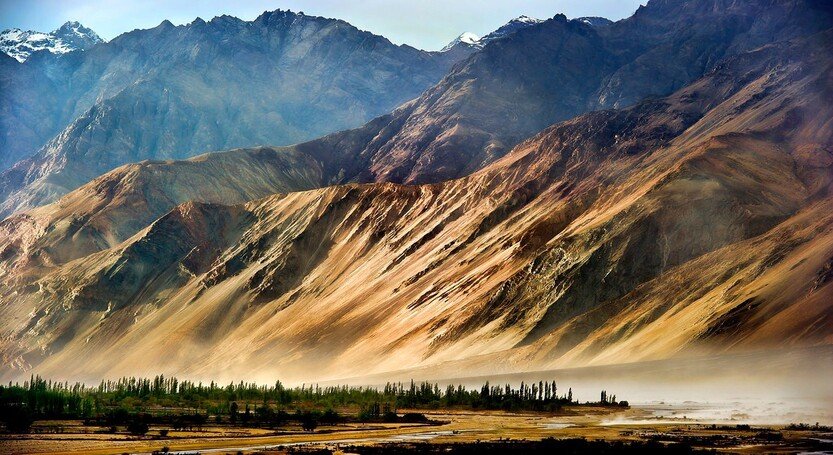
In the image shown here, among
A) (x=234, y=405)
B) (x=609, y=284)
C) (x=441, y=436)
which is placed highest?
(x=609, y=284)

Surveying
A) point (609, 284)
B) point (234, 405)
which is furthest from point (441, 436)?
point (609, 284)

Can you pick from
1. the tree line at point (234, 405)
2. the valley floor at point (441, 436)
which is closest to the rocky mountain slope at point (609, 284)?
the tree line at point (234, 405)

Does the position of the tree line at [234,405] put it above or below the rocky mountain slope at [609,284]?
below

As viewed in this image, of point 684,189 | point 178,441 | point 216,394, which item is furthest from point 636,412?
point 684,189

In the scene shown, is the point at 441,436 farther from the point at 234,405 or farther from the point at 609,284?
the point at 609,284

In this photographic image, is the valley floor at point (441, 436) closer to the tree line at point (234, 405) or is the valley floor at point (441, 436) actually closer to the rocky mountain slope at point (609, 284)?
the tree line at point (234, 405)

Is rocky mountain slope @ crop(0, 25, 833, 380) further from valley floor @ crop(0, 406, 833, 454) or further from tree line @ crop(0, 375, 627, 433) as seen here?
valley floor @ crop(0, 406, 833, 454)

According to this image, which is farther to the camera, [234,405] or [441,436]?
[234,405]

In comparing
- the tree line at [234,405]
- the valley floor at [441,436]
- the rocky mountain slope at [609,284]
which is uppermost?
the rocky mountain slope at [609,284]
